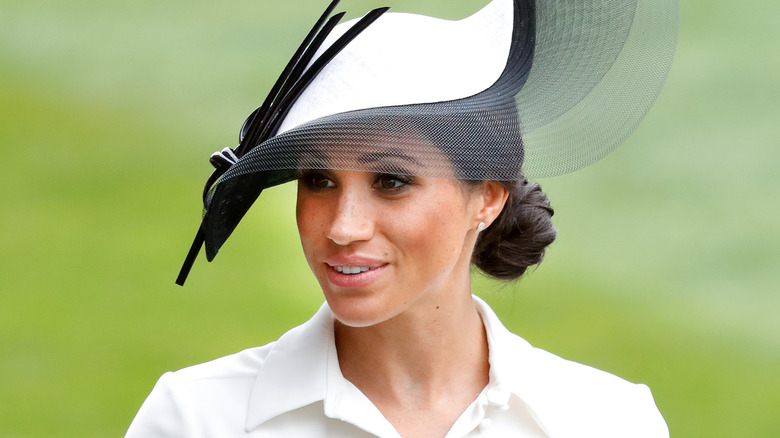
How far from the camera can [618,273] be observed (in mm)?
5250

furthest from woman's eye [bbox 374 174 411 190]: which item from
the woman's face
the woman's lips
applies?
the woman's lips

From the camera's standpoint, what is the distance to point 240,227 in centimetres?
536

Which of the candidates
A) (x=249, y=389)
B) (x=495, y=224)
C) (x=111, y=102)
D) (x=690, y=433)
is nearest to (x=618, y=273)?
(x=690, y=433)

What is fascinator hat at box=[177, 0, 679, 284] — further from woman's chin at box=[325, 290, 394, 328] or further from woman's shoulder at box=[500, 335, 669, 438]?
woman's shoulder at box=[500, 335, 669, 438]

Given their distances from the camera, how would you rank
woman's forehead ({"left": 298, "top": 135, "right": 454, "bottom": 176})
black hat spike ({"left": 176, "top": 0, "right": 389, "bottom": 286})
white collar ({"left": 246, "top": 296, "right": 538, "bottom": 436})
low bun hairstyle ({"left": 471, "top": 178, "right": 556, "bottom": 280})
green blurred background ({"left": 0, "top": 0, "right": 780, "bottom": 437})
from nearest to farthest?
woman's forehead ({"left": 298, "top": 135, "right": 454, "bottom": 176}), black hat spike ({"left": 176, "top": 0, "right": 389, "bottom": 286}), white collar ({"left": 246, "top": 296, "right": 538, "bottom": 436}), low bun hairstyle ({"left": 471, "top": 178, "right": 556, "bottom": 280}), green blurred background ({"left": 0, "top": 0, "right": 780, "bottom": 437})

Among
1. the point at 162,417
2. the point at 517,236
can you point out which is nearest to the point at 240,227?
the point at 517,236

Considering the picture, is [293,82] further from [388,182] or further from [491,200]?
[491,200]

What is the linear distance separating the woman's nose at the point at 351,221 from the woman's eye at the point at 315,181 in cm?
5

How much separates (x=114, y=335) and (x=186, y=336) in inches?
13.1

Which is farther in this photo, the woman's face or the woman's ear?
the woman's ear

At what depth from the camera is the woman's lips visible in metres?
1.79

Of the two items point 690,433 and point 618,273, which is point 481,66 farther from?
point 618,273

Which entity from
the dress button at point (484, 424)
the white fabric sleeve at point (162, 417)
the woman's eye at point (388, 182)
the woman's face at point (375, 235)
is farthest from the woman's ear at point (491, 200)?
the white fabric sleeve at point (162, 417)

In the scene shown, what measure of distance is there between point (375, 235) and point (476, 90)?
0.28 meters
